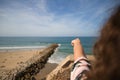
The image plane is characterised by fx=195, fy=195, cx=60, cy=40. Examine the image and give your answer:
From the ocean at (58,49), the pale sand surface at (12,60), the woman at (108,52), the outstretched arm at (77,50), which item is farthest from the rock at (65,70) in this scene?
the pale sand surface at (12,60)

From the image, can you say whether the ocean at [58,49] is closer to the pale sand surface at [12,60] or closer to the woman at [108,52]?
the woman at [108,52]

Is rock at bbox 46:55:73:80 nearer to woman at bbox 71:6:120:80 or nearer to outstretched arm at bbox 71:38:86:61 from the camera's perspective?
outstretched arm at bbox 71:38:86:61

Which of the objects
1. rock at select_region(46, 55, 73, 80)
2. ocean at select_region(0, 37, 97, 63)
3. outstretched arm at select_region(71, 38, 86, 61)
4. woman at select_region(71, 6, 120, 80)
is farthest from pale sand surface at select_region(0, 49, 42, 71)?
woman at select_region(71, 6, 120, 80)

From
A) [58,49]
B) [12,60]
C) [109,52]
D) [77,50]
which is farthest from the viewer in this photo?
[58,49]

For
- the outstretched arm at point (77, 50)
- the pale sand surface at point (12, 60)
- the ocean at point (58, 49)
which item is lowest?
the ocean at point (58, 49)

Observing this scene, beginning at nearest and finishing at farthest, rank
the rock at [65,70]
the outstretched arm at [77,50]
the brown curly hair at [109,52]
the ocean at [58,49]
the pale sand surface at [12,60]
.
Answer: the brown curly hair at [109,52] < the outstretched arm at [77,50] < the rock at [65,70] < the pale sand surface at [12,60] < the ocean at [58,49]

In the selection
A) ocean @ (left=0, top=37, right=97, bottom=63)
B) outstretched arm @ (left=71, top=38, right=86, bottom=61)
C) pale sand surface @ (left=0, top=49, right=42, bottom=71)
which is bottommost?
ocean @ (left=0, top=37, right=97, bottom=63)

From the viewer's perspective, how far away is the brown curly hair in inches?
23.0

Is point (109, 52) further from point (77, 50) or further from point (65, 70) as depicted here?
point (65, 70)

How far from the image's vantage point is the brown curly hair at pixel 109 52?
585 mm

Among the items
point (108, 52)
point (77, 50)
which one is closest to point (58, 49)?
point (77, 50)

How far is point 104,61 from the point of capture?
61cm

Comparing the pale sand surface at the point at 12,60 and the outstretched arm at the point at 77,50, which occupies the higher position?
the outstretched arm at the point at 77,50

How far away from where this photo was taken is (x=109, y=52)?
61 cm
